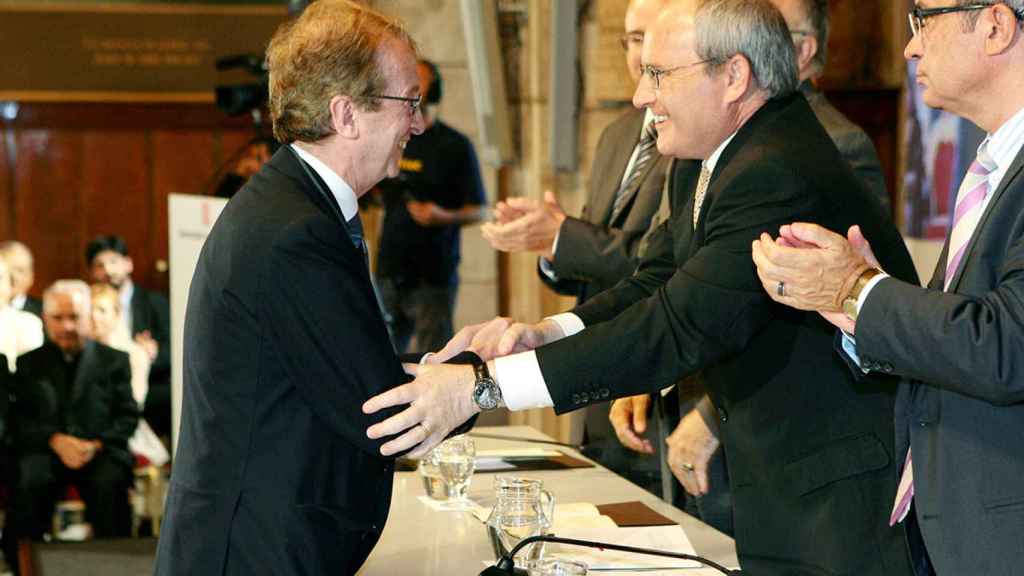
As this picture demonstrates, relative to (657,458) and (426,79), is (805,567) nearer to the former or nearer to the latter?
(657,458)

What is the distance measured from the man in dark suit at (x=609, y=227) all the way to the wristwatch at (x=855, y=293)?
1374 millimetres

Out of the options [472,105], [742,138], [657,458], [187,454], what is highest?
[472,105]

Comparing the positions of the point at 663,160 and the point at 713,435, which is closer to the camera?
the point at 713,435

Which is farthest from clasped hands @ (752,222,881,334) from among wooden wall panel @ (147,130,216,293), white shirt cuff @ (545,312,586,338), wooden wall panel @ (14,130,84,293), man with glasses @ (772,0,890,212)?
wooden wall panel @ (14,130,84,293)

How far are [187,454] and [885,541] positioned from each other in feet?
3.59

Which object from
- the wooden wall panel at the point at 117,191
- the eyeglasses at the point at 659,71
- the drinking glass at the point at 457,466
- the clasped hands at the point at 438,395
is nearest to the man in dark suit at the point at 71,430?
the drinking glass at the point at 457,466

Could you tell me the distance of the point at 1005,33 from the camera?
5.93 feet

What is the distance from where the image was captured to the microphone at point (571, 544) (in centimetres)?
186

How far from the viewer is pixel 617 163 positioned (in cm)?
357

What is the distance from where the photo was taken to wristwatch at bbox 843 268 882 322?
5.90ft

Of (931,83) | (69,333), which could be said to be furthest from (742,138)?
(69,333)

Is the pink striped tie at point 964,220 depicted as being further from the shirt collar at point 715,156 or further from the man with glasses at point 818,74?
the man with glasses at point 818,74

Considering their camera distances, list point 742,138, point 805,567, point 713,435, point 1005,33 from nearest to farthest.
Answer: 1. point 1005,33
2. point 805,567
3. point 742,138
4. point 713,435

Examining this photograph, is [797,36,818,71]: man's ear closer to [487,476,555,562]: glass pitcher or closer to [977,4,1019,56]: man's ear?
[977,4,1019,56]: man's ear
